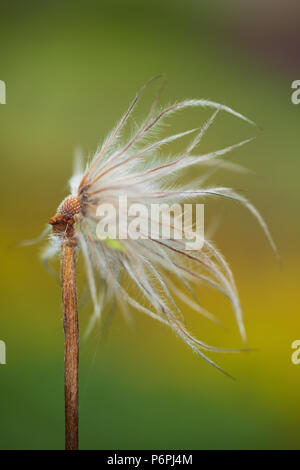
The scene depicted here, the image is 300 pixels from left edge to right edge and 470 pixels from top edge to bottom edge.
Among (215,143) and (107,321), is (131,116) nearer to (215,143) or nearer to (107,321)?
(107,321)

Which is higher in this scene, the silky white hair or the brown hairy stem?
the silky white hair

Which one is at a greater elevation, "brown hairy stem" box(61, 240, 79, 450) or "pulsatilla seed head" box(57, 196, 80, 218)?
"pulsatilla seed head" box(57, 196, 80, 218)

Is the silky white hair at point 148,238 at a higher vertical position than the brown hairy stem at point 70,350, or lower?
higher

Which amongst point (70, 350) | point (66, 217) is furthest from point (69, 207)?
point (70, 350)

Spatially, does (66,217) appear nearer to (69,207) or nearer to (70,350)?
(69,207)

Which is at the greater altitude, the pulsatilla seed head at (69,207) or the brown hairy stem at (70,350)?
the pulsatilla seed head at (69,207)
